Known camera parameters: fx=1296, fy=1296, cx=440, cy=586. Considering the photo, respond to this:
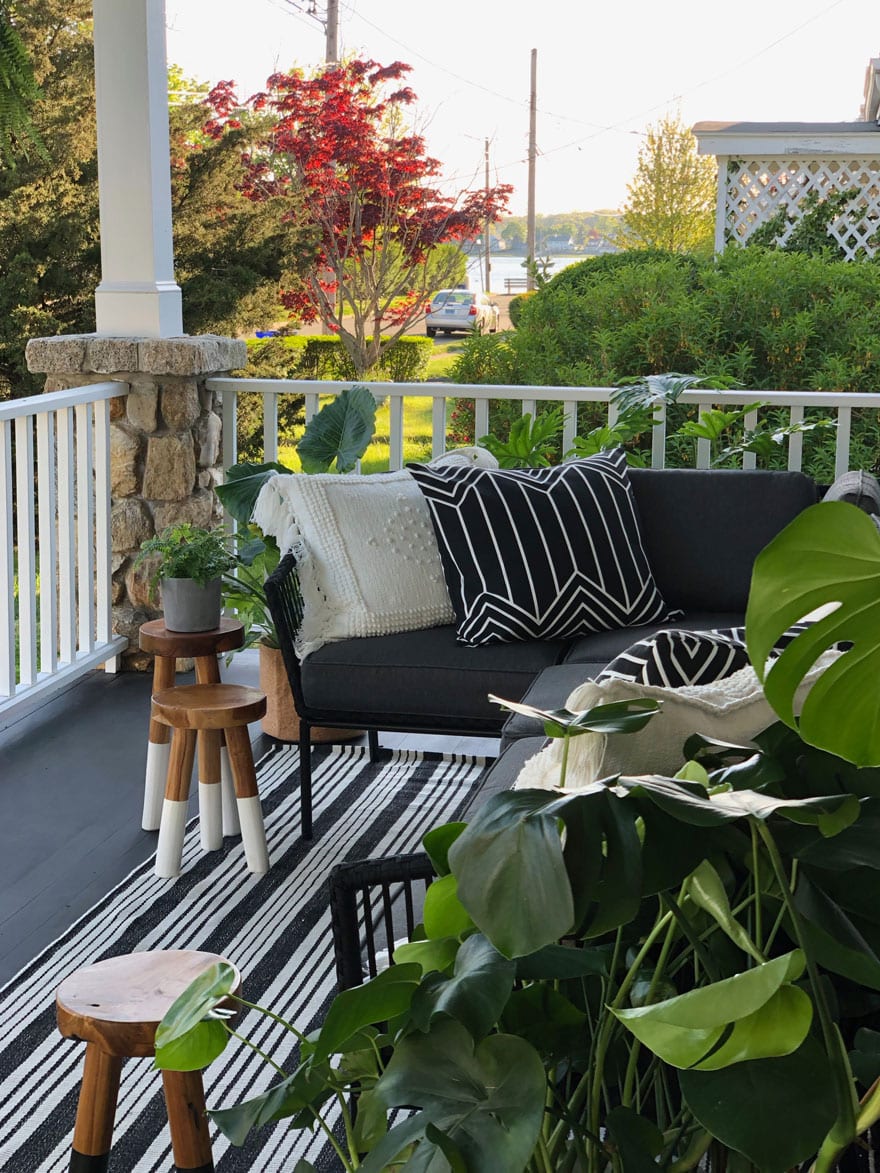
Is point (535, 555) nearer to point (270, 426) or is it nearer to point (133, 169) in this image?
point (270, 426)

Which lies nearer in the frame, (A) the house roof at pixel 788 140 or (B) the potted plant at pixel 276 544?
(B) the potted plant at pixel 276 544

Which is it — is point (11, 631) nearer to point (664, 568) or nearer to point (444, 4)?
point (664, 568)

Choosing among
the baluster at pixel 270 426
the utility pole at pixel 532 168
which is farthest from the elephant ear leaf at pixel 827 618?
the utility pole at pixel 532 168

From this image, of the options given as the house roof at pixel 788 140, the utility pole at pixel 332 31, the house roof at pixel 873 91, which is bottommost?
the house roof at pixel 788 140

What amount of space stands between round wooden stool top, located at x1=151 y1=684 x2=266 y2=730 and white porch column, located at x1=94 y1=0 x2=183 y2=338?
1829 mm

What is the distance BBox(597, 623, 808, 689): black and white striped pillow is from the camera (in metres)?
1.52

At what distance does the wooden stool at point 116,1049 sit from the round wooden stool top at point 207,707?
3.67 feet

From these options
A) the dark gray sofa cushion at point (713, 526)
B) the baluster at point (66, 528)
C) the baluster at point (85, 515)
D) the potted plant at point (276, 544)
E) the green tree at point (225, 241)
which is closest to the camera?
the dark gray sofa cushion at point (713, 526)

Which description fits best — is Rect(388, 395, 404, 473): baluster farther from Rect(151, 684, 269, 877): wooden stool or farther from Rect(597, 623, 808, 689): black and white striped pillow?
Rect(597, 623, 808, 689): black and white striped pillow

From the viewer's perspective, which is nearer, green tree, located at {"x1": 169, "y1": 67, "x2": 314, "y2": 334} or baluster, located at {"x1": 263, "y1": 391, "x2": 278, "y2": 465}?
baluster, located at {"x1": 263, "y1": 391, "x2": 278, "y2": 465}

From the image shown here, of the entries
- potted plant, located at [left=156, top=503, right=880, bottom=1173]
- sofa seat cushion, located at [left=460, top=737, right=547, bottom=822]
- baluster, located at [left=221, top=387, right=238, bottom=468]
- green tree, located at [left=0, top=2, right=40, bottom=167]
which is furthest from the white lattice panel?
potted plant, located at [left=156, top=503, right=880, bottom=1173]

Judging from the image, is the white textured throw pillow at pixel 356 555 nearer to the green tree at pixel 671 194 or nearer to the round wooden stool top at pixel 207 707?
the round wooden stool top at pixel 207 707

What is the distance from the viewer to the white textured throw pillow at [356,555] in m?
3.01

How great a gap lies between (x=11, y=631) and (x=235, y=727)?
123 centimetres
